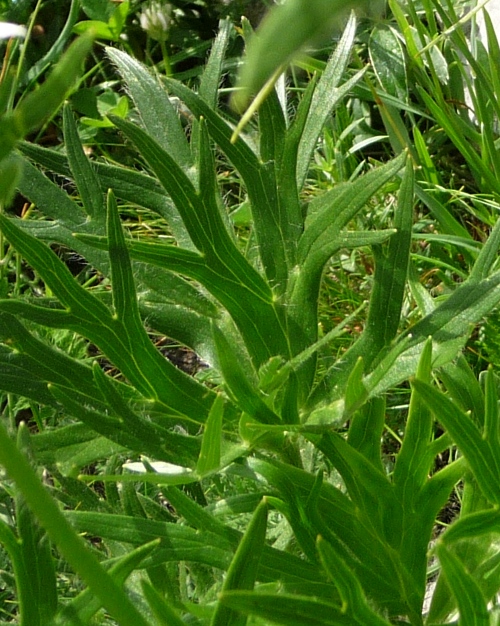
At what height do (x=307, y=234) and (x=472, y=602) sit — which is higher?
(x=307, y=234)

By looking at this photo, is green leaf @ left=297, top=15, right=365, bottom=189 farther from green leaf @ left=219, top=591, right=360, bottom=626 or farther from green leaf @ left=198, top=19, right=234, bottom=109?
green leaf @ left=219, top=591, right=360, bottom=626

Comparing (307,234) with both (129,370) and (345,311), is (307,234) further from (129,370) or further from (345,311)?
(345,311)

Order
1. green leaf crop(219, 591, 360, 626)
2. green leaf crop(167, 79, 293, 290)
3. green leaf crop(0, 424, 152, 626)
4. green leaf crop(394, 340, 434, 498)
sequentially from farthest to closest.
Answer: green leaf crop(167, 79, 293, 290) < green leaf crop(394, 340, 434, 498) < green leaf crop(219, 591, 360, 626) < green leaf crop(0, 424, 152, 626)

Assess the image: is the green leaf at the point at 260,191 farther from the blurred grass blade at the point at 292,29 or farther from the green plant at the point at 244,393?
the blurred grass blade at the point at 292,29

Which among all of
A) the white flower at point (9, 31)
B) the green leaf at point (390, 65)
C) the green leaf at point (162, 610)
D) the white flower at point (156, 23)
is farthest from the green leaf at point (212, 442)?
the white flower at point (156, 23)

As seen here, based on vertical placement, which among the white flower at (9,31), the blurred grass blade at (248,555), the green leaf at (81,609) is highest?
the white flower at (9,31)

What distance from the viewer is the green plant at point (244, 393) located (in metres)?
0.76

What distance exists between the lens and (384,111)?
1.43 meters

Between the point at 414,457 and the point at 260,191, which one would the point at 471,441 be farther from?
the point at 260,191

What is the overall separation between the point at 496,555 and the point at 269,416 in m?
0.28

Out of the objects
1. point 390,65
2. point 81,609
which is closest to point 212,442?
point 81,609

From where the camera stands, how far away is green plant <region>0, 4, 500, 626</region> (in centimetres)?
76

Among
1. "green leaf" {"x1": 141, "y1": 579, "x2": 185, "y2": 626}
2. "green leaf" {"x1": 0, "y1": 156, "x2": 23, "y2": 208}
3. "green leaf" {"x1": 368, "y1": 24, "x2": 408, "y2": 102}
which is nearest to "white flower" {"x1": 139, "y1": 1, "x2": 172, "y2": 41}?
"green leaf" {"x1": 368, "y1": 24, "x2": 408, "y2": 102}

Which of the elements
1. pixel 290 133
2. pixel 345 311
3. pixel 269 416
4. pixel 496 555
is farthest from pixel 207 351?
pixel 345 311
